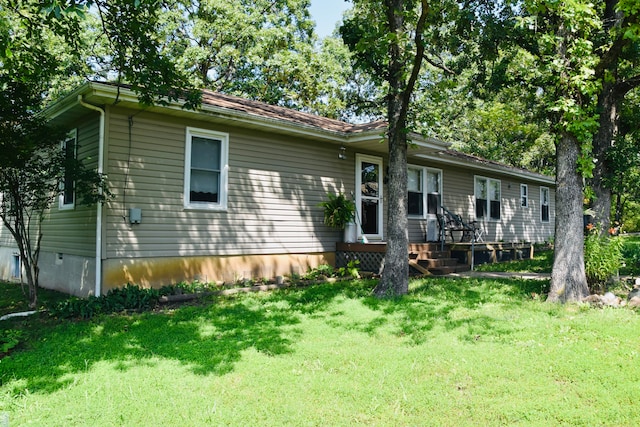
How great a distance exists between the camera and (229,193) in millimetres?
8422

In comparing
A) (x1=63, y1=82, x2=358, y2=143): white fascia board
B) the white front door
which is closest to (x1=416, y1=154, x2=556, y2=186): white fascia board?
the white front door

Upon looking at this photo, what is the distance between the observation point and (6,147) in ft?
20.5

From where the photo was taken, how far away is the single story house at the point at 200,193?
715 cm

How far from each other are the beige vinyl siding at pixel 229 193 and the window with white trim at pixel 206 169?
0.40 feet

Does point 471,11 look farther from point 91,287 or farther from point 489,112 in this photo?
point 489,112

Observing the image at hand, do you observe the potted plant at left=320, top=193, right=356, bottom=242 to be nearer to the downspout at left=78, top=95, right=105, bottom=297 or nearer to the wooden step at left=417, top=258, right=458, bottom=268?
the wooden step at left=417, top=258, right=458, bottom=268

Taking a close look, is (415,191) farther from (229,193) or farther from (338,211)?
(229,193)

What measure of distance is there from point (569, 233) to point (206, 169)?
19.9 ft

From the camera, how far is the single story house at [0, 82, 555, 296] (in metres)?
7.15

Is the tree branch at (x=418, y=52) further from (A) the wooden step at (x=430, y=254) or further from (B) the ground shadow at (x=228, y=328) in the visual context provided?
(A) the wooden step at (x=430, y=254)

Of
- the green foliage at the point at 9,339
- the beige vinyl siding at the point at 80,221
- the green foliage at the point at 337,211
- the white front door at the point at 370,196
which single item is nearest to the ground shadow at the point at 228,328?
the green foliage at the point at 9,339

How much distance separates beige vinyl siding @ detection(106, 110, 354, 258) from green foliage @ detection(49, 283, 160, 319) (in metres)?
0.73

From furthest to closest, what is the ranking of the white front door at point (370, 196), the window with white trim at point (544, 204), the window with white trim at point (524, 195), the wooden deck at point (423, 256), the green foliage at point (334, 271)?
the window with white trim at point (544, 204)
the window with white trim at point (524, 195)
the white front door at point (370, 196)
the wooden deck at point (423, 256)
the green foliage at point (334, 271)

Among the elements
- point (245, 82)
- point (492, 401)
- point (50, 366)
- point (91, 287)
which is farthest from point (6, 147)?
point (245, 82)
